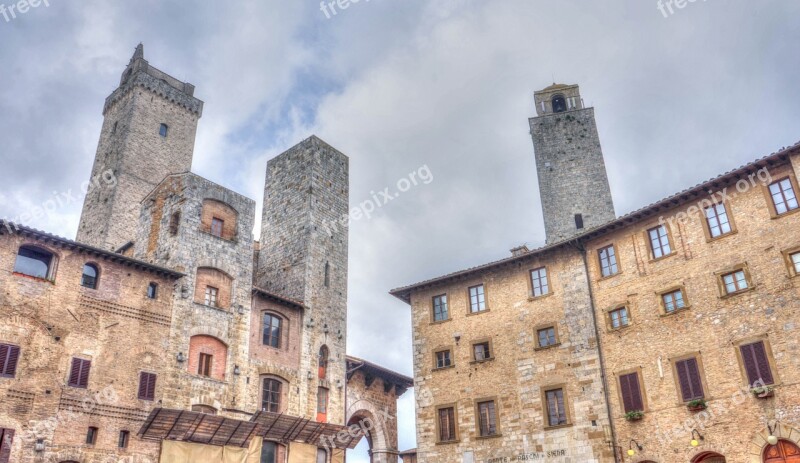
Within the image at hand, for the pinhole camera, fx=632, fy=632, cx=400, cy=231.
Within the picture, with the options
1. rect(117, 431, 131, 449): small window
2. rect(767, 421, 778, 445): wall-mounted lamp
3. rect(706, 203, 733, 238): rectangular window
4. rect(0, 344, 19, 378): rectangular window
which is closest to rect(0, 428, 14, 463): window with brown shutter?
rect(0, 344, 19, 378): rectangular window

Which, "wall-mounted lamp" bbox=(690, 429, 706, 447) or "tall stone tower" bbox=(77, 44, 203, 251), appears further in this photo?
"tall stone tower" bbox=(77, 44, 203, 251)

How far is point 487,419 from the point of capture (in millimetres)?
27703

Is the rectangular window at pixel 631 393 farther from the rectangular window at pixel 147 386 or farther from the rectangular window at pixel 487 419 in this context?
the rectangular window at pixel 147 386

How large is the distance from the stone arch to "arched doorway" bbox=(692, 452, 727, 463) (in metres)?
1.04

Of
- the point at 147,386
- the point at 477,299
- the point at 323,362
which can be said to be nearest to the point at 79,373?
the point at 147,386

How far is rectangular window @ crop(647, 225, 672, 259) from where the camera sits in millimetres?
25248

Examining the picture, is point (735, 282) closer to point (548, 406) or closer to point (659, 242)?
point (659, 242)

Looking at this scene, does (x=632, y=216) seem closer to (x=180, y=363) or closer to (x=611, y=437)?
(x=611, y=437)

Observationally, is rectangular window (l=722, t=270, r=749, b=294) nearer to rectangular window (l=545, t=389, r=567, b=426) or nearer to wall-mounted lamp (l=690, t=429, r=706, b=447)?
wall-mounted lamp (l=690, t=429, r=706, b=447)

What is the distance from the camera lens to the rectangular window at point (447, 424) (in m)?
28.5

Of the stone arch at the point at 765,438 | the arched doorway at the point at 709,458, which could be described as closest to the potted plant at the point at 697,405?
the arched doorway at the point at 709,458

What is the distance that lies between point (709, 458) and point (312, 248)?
20.3 metres

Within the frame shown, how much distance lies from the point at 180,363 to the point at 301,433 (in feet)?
21.3

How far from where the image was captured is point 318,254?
33.6 meters
